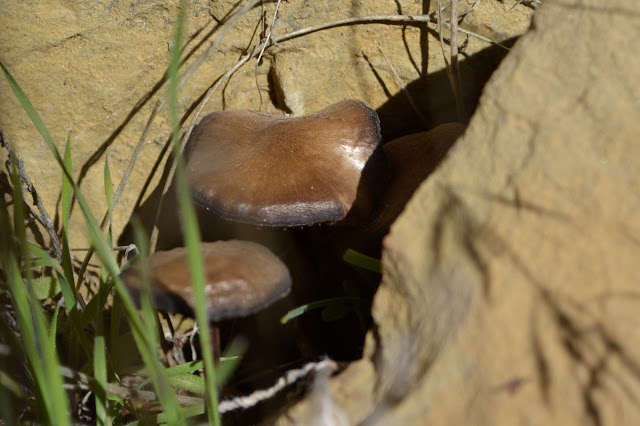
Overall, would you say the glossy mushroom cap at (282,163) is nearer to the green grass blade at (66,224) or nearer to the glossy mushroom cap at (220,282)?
the glossy mushroom cap at (220,282)

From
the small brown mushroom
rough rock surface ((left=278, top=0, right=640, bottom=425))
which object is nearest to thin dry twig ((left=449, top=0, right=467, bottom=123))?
rough rock surface ((left=278, top=0, right=640, bottom=425))

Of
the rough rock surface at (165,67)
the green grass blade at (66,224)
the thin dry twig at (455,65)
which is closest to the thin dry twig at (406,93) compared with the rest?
the rough rock surface at (165,67)

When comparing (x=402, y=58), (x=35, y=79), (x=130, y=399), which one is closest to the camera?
(x=130, y=399)

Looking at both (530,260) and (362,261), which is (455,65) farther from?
(530,260)

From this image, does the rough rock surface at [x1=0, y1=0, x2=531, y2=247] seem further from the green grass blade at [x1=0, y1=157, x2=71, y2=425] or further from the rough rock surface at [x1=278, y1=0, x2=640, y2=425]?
the rough rock surface at [x1=278, y1=0, x2=640, y2=425]

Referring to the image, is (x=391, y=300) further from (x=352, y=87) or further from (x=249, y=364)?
(x=352, y=87)

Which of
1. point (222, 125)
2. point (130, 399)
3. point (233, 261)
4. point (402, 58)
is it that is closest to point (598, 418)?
point (233, 261)

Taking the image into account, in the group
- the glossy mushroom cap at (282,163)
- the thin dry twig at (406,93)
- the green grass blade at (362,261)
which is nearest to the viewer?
the green grass blade at (362,261)
